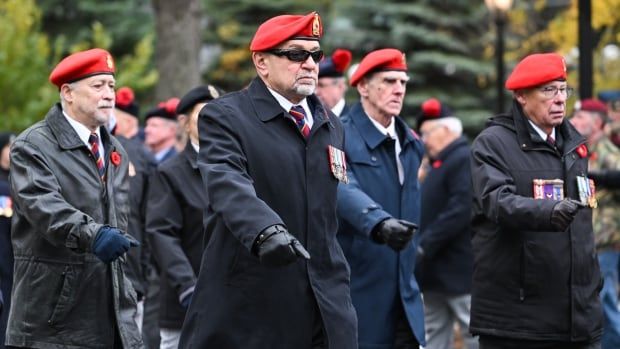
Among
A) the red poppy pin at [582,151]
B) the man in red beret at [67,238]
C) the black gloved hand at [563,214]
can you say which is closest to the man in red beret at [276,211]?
the man in red beret at [67,238]

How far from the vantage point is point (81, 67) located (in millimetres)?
7512

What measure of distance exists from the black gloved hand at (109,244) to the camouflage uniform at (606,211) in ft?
20.6

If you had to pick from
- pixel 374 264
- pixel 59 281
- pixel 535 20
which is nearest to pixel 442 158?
pixel 374 264

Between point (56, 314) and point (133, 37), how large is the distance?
938 inches

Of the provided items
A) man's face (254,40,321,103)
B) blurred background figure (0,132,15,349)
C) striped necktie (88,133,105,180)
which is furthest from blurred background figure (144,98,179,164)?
man's face (254,40,321,103)

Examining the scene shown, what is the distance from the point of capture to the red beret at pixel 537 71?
809 cm

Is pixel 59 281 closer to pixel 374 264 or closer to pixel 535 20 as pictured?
pixel 374 264

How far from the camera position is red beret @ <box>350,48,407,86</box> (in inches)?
353

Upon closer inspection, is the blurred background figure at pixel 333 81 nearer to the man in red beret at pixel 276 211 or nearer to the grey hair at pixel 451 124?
the grey hair at pixel 451 124

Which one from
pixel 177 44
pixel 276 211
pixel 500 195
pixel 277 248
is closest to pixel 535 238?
pixel 500 195

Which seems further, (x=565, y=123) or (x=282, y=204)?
(x=565, y=123)

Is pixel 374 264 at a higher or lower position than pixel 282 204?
lower

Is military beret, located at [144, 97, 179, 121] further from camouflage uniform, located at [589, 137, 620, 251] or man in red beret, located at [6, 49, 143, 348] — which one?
man in red beret, located at [6, 49, 143, 348]

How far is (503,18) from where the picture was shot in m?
19.6
